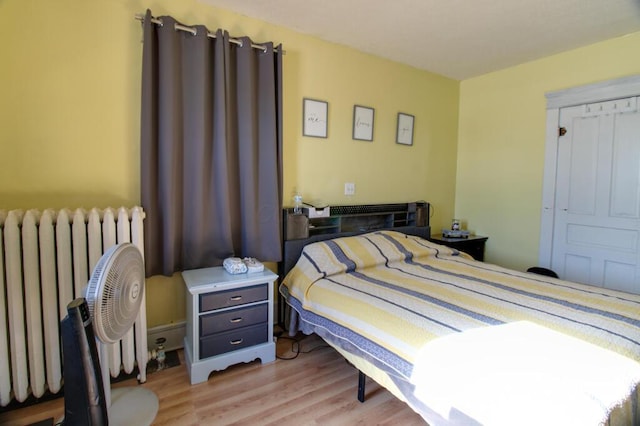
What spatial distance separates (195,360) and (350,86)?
2430mm

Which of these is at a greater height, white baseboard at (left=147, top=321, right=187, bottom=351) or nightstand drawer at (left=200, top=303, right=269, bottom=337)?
nightstand drawer at (left=200, top=303, right=269, bottom=337)

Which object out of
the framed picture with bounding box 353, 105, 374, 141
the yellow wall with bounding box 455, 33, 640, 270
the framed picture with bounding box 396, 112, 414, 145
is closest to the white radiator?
the framed picture with bounding box 353, 105, 374, 141

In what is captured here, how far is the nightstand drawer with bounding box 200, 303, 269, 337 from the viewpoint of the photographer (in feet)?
6.35

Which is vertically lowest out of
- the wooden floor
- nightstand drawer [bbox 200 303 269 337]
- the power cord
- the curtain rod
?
the wooden floor

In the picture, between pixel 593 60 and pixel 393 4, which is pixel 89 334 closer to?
pixel 393 4

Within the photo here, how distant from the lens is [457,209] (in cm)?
383

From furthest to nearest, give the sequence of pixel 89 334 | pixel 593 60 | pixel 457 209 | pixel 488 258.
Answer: pixel 457 209
pixel 488 258
pixel 593 60
pixel 89 334

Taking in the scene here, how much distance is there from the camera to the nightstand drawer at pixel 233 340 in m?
1.95

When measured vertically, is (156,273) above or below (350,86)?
below

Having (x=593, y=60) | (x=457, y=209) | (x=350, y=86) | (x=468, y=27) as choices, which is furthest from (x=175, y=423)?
(x=593, y=60)

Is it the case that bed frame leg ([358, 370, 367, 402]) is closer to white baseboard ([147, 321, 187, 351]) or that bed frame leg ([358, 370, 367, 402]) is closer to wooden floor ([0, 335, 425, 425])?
wooden floor ([0, 335, 425, 425])

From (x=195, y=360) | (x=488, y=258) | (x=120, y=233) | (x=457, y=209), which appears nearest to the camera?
(x=120, y=233)

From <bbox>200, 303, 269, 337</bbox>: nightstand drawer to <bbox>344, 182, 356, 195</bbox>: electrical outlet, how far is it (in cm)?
129

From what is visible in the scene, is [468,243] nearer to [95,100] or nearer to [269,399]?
[269,399]
